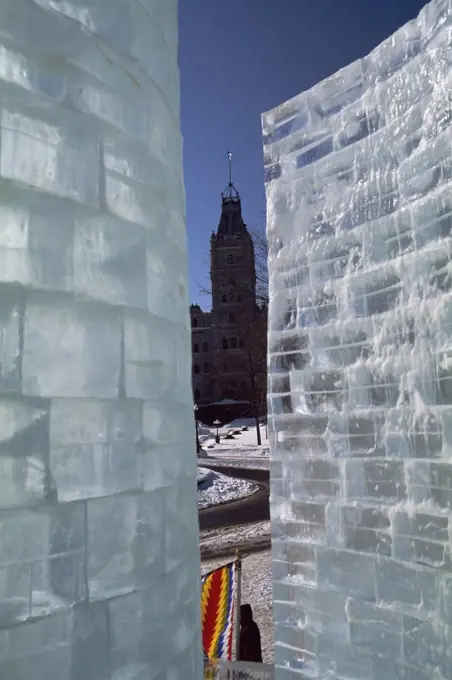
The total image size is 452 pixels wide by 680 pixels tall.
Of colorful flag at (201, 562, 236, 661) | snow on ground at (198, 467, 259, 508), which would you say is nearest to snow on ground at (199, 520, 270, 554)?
snow on ground at (198, 467, 259, 508)

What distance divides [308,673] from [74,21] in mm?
2776

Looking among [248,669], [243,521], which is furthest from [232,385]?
[248,669]

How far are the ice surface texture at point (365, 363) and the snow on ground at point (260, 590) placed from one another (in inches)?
171

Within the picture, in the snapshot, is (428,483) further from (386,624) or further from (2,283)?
(2,283)

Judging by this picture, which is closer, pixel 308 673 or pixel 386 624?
pixel 386 624

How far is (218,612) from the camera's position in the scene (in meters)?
5.93

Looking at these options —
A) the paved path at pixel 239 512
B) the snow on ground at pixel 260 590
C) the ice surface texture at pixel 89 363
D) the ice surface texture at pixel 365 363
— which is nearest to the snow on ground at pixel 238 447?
the paved path at pixel 239 512

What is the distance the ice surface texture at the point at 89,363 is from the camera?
1.26m

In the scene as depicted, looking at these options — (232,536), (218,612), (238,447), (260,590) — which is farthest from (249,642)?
(238,447)

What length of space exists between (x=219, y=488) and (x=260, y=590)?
8420 mm

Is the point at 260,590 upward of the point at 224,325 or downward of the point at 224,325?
downward

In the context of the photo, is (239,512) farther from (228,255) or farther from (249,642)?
(228,255)

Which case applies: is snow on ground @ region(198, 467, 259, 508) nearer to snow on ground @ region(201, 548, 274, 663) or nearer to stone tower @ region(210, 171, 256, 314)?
snow on ground @ region(201, 548, 274, 663)

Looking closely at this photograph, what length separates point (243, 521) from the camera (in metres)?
12.9
